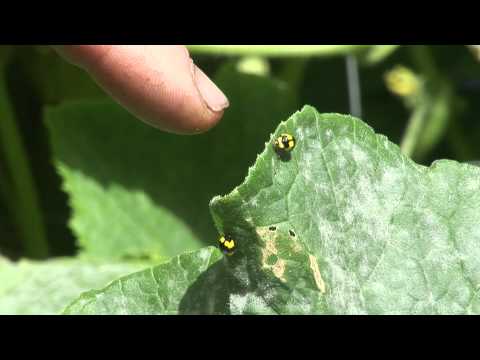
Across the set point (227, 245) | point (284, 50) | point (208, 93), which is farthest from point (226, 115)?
point (227, 245)

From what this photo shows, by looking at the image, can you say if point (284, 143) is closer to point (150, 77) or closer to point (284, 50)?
point (150, 77)

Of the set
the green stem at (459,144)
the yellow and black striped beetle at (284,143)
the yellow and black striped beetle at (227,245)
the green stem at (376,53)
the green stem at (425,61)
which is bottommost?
the yellow and black striped beetle at (227,245)

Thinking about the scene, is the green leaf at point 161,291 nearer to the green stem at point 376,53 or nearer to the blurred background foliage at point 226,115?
the blurred background foliage at point 226,115

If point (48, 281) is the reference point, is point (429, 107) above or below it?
above

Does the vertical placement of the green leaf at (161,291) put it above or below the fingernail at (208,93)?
below

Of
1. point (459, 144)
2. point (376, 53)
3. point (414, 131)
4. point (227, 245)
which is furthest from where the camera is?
point (459, 144)

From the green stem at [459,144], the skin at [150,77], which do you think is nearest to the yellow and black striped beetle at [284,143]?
the skin at [150,77]

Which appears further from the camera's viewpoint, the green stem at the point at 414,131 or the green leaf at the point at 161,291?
the green stem at the point at 414,131

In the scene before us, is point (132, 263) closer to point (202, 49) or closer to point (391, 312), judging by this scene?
point (202, 49)
